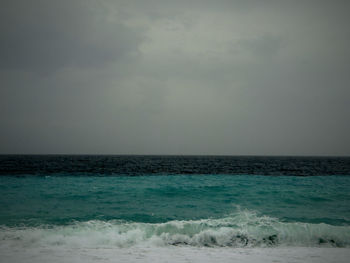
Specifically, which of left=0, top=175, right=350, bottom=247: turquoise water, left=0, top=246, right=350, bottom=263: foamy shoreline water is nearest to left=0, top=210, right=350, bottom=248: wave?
left=0, top=175, right=350, bottom=247: turquoise water

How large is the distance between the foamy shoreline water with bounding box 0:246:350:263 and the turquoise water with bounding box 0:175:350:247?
865 millimetres

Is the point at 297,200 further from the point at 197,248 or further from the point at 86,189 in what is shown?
the point at 86,189

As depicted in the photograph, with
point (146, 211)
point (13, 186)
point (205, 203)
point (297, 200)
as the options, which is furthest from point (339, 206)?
point (13, 186)

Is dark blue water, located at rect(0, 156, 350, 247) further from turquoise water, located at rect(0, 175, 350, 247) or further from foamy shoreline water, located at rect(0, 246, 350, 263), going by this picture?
foamy shoreline water, located at rect(0, 246, 350, 263)

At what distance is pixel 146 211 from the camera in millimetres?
11719

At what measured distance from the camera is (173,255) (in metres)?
6.84

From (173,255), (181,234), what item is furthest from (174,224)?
(173,255)

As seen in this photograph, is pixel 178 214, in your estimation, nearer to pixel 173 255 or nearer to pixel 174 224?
pixel 174 224

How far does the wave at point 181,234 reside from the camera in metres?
8.16

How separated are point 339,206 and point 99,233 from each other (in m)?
12.6

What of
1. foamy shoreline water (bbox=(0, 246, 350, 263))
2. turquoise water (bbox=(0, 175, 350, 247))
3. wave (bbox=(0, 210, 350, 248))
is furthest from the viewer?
turquoise water (bbox=(0, 175, 350, 247))

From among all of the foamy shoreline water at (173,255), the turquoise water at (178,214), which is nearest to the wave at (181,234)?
the turquoise water at (178,214)

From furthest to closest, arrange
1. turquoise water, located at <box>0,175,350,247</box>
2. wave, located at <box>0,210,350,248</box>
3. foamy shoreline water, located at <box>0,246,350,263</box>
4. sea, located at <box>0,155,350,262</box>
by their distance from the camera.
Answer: turquoise water, located at <box>0,175,350,247</box>
wave, located at <box>0,210,350,248</box>
sea, located at <box>0,155,350,262</box>
foamy shoreline water, located at <box>0,246,350,263</box>

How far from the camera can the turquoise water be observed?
8.66 meters
